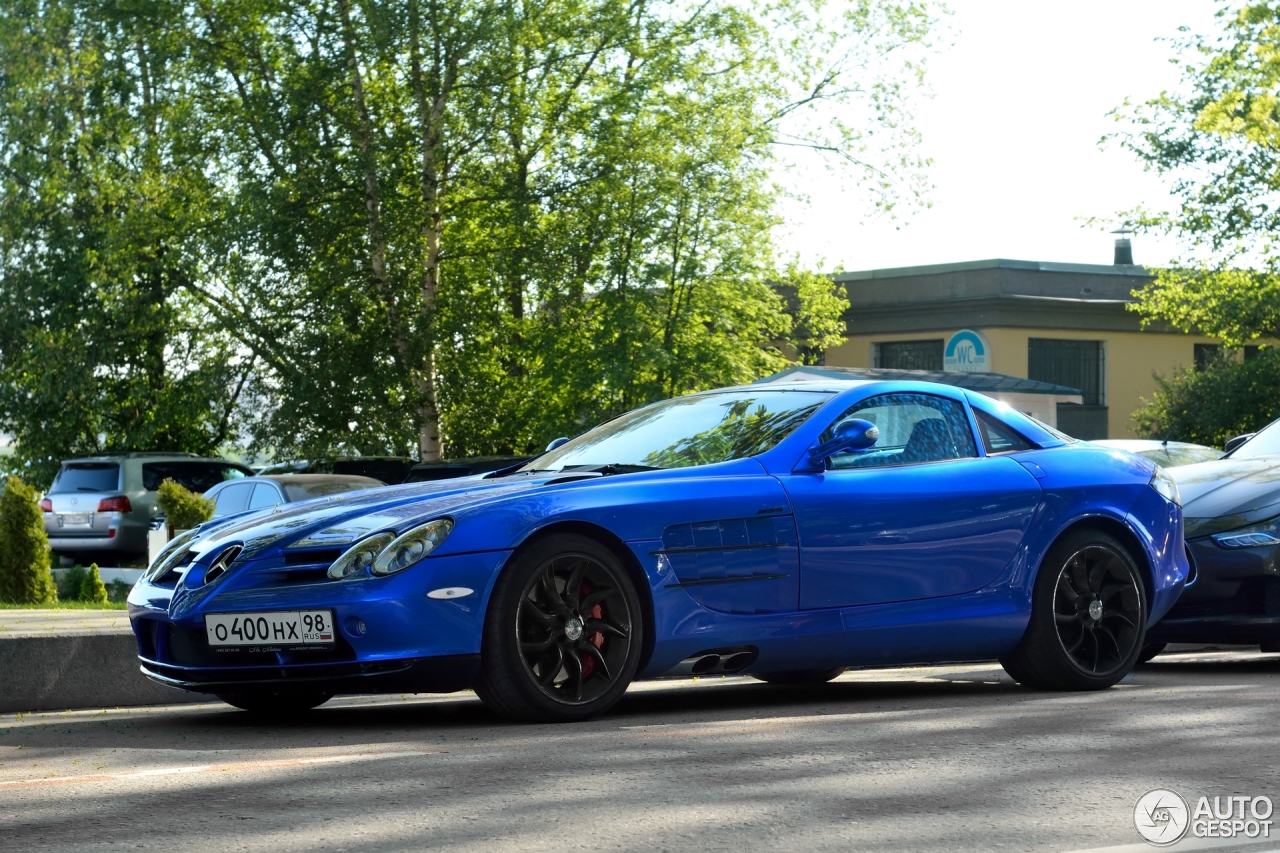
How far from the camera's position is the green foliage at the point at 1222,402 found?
1451 inches

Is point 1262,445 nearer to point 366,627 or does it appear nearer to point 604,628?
point 604,628

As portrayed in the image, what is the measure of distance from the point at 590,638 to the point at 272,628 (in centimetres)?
120

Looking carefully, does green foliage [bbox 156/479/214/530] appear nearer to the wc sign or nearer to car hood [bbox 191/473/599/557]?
the wc sign

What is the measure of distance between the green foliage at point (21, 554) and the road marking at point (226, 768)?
39.2ft

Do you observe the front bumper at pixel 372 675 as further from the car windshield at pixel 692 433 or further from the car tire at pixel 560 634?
the car windshield at pixel 692 433

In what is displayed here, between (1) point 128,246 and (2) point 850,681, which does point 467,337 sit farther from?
(2) point 850,681

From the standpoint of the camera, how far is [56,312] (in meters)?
32.5

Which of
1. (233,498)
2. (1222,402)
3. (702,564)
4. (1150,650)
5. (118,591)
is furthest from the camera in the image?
(1222,402)

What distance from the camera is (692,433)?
302 inches

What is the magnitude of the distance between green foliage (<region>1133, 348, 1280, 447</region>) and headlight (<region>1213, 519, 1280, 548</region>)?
27891 millimetres

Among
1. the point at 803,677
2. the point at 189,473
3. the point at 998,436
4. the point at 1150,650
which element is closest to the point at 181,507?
the point at 189,473

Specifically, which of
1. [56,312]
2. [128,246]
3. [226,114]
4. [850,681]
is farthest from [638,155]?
[850,681]

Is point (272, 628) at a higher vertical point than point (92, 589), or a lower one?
higher

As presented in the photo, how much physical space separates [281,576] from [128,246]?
2525 centimetres
